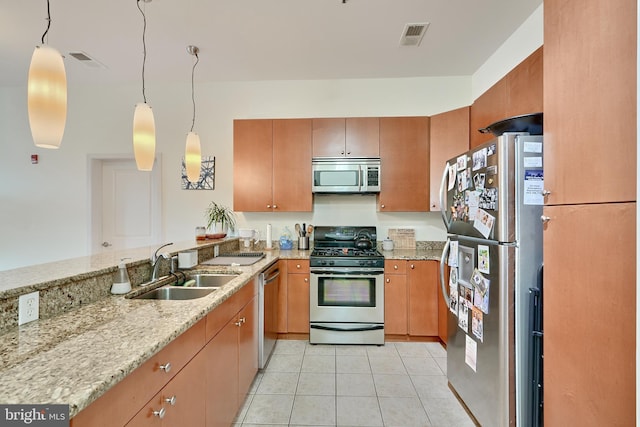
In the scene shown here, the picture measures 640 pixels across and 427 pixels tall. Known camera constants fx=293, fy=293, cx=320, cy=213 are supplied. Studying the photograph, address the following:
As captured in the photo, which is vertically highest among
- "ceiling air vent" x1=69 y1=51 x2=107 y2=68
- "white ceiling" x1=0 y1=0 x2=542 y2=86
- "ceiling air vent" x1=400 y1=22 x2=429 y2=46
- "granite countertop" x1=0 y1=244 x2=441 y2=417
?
"ceiling air vent" x1=69 y1=51 x2=107 y2=68

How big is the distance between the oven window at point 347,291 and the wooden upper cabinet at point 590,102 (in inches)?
75.6

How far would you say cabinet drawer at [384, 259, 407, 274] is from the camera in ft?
9.70

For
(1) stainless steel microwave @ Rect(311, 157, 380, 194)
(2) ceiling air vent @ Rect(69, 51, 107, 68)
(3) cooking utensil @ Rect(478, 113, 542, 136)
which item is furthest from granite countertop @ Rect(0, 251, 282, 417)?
(2) ceiling air vent @ Rect(69, 51, 107, 68)

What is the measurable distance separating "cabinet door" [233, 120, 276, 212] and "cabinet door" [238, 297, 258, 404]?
4.51ft

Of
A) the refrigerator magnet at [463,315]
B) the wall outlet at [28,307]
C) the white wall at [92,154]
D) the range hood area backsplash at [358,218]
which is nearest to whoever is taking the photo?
the wall outlet at [28,307]

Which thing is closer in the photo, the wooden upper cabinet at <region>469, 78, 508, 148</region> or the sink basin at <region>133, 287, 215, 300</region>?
the sink basin at <region>133, 287, 215, 300</region>

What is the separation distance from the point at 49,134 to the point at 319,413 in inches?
85.2

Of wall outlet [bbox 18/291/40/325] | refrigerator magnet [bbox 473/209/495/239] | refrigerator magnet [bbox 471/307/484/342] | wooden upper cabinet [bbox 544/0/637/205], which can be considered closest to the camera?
wooden upper cabinet [bbox 544/0/637/205]

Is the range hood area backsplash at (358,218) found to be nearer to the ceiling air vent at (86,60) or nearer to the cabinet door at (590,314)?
the cabinet door at (590,314)

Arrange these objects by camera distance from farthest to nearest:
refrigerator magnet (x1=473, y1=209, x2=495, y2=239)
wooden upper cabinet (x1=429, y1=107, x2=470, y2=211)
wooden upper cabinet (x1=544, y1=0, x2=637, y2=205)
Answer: wooden upper cabinet (x1=429, y1=107, x2=470, y2=211), refrigerator magnet (x1=473, y1=209, x2=495, y2=239), wooden upper cabinet (x1=544, y1=0, x2=637, y2=205)

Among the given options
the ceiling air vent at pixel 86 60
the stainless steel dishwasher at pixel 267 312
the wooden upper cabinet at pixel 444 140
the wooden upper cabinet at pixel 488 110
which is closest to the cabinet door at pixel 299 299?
the stainless steel dishwasher at pixel 267 312

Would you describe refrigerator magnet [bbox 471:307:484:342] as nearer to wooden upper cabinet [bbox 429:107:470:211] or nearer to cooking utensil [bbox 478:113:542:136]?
cooking utensil [bbox 478:113:542:136]

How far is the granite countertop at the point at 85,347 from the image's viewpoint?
709 mm

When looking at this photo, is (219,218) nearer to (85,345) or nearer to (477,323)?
(85,345)
